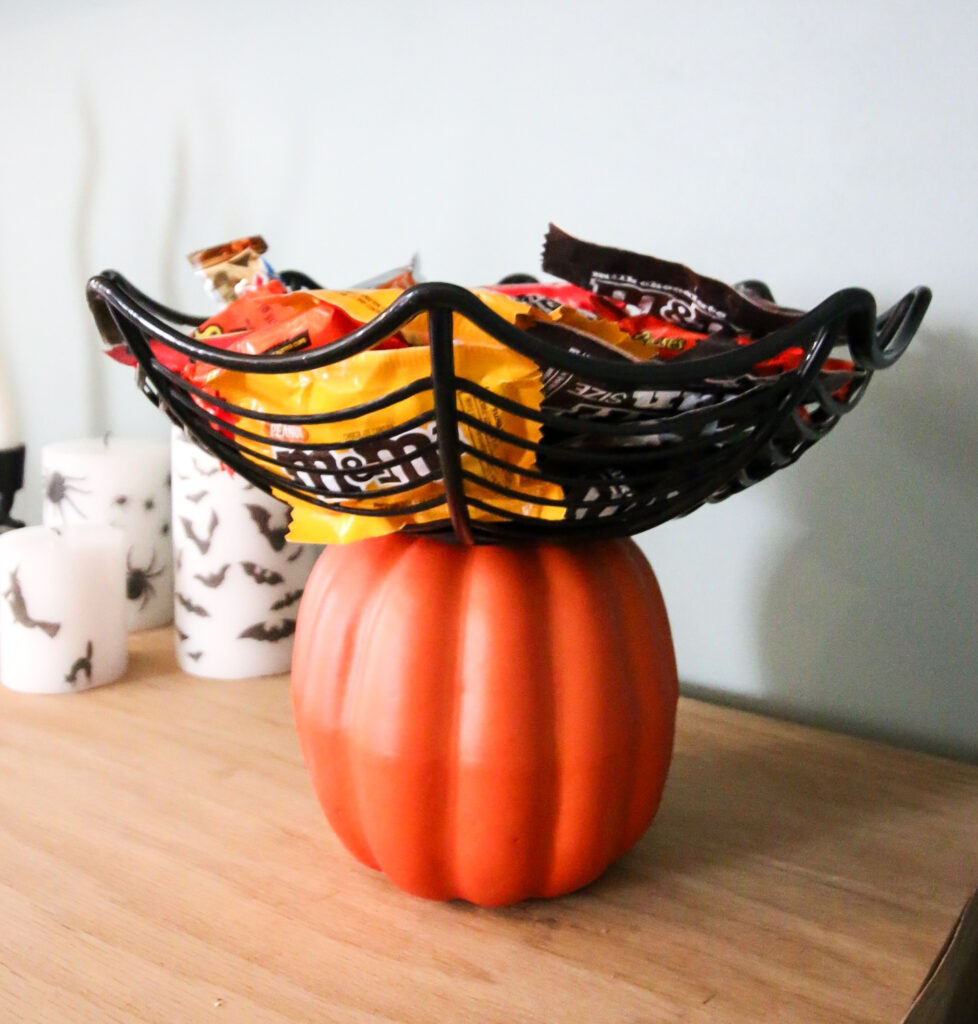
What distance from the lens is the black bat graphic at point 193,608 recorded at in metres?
0.69

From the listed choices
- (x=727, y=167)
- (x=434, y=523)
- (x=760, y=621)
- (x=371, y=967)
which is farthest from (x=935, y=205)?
(x=371, y=967)

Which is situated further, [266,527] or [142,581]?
[142,581]

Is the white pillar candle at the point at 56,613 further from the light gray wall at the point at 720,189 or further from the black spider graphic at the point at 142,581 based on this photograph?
the light gray wall at the point at 720,189

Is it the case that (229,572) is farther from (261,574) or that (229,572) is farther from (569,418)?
(569,418)

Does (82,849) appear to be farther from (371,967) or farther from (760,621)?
(760,621)

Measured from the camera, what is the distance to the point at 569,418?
32 cm

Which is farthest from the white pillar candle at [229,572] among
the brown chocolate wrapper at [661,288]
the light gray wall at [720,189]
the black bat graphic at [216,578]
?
the brown chocolate wrapper at [661,288]

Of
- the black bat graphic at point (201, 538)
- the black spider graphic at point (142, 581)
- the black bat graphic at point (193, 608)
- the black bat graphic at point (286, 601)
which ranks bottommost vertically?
the black spider graphic at point (142, 581)

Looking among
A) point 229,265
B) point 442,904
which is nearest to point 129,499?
point 229,265

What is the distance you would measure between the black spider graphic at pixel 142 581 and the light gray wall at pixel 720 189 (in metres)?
0.25

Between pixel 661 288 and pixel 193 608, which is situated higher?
pixel 661 288

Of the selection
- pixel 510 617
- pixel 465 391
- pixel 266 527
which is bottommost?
pixel 266 527

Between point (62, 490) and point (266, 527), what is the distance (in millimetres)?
220

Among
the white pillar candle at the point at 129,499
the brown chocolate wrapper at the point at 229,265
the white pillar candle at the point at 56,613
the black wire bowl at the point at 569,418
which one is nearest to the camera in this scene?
the black wire bowl at the point at 569,418
